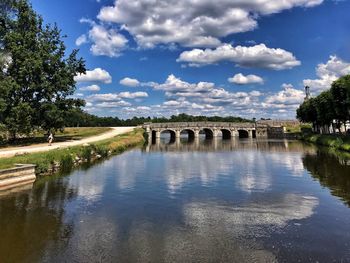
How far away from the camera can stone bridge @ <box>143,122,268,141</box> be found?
117 meters

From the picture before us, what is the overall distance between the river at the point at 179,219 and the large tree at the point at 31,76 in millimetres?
21371

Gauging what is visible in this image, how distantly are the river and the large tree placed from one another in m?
21.4

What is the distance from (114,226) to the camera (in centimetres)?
1870

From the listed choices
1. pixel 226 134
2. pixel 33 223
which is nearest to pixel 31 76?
pixel 33 223

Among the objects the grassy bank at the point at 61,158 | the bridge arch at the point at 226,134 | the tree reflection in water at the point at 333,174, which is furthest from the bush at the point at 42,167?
the bridge arch at the point at 226,134

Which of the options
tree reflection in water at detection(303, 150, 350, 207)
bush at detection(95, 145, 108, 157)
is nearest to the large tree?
bush at detection(95, 145, 108, 157)

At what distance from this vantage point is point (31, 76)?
55750 millimetres

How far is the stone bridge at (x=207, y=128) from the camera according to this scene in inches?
4600

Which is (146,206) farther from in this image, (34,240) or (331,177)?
(331,177)

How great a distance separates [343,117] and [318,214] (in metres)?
50.8

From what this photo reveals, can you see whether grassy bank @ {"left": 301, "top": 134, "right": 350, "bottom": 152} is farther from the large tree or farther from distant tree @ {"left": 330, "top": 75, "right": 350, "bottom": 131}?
the large tree

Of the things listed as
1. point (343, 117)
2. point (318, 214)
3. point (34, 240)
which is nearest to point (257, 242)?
point (318, 214)

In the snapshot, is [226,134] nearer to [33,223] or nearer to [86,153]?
[86,153]

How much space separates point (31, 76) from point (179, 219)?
4421 centimetres
